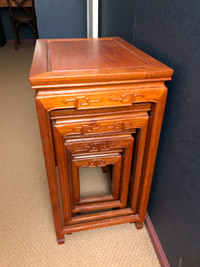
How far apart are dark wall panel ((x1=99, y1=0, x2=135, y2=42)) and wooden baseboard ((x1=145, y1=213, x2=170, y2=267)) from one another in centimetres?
90

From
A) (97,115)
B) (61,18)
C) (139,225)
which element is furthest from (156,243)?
(61,18)

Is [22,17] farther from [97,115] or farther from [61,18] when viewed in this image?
[97,115]

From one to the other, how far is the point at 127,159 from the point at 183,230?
0.30 metres

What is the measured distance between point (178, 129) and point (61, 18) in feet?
6.26

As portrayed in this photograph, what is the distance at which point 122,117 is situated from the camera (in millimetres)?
716

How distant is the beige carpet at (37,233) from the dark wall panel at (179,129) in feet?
0.59

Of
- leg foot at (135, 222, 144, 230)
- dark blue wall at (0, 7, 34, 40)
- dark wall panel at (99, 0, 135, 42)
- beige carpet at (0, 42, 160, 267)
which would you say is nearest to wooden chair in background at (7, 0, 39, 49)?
dark blue wall at (0, 7, 34, 40)

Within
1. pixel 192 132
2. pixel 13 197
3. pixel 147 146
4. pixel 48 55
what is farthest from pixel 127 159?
pixel 13 197

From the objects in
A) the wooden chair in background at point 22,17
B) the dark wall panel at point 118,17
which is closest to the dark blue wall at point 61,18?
the dark wall panel at point 118,17

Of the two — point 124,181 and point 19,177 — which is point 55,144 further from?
point 19,177

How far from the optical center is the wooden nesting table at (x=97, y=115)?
0.62 m

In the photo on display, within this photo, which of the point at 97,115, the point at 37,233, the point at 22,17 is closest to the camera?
the point at 97,115

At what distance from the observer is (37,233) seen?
1.01m

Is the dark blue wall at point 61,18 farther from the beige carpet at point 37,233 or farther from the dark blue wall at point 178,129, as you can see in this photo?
the dark blue wall at point 178,129
